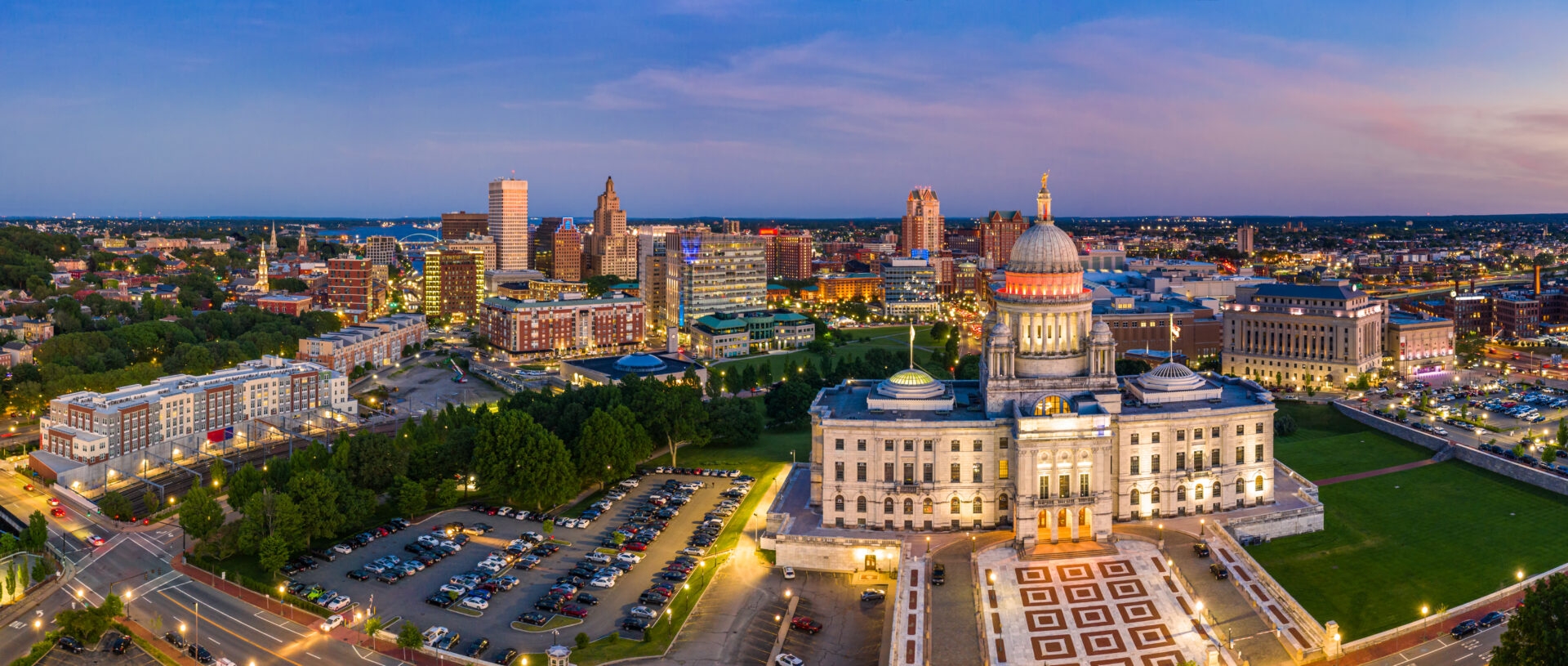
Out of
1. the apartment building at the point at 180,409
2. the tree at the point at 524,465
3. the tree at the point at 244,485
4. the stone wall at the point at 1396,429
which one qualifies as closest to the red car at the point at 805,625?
the tree at the point at 524,465

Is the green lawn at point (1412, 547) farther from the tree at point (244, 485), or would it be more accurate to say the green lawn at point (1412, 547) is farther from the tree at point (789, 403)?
the tree at point (244, 485)

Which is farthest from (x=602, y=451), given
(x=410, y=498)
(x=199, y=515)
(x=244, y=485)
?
(x=199, y=515)

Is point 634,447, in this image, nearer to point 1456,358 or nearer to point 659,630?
point 659,630

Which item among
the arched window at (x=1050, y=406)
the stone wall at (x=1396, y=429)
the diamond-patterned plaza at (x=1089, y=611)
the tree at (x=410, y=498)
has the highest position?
the arched window at (x=1050, y=406)

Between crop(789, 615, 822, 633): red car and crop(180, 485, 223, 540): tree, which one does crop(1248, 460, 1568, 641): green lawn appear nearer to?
crop(789, 615, 822, 633): red car

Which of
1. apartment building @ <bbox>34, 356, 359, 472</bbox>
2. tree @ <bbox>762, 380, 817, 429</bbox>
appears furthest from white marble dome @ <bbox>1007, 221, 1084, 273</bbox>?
apartment building @ <bbox>34, 356, 359, 472</bbox>

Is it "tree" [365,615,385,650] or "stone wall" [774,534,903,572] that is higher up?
"stone wall" [774,534,903,572]
